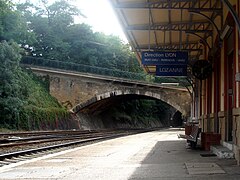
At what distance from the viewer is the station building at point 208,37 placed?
12398 mm

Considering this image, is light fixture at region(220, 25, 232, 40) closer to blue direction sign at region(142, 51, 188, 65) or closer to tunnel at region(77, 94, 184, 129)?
blue direction sign at region(142, 51, 188, 65)

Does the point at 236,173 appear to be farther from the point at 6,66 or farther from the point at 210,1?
the point at 6,66

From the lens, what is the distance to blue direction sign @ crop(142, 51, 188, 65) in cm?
1898

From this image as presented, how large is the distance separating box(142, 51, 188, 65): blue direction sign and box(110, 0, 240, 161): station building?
0.98m

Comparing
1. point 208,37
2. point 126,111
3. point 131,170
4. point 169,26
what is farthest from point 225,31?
point 126,111

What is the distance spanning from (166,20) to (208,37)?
297cm

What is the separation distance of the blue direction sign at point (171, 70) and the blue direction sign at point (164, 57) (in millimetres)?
672

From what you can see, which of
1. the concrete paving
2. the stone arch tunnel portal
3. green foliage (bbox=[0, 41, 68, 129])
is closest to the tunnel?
the stone arch tunnel portal

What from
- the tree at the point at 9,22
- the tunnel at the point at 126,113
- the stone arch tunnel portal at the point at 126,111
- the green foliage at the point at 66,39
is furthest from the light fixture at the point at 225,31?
the green foliage at the point at 66,39

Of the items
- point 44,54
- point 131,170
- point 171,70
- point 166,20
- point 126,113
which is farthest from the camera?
point 126,113

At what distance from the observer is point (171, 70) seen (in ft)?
67.8

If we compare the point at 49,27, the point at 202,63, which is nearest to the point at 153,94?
the point at 49,27

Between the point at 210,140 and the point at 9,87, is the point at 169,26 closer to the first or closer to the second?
the point at 210,140

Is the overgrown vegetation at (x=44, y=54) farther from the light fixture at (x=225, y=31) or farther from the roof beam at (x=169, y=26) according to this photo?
the light fixture at (x=225, y=31)
